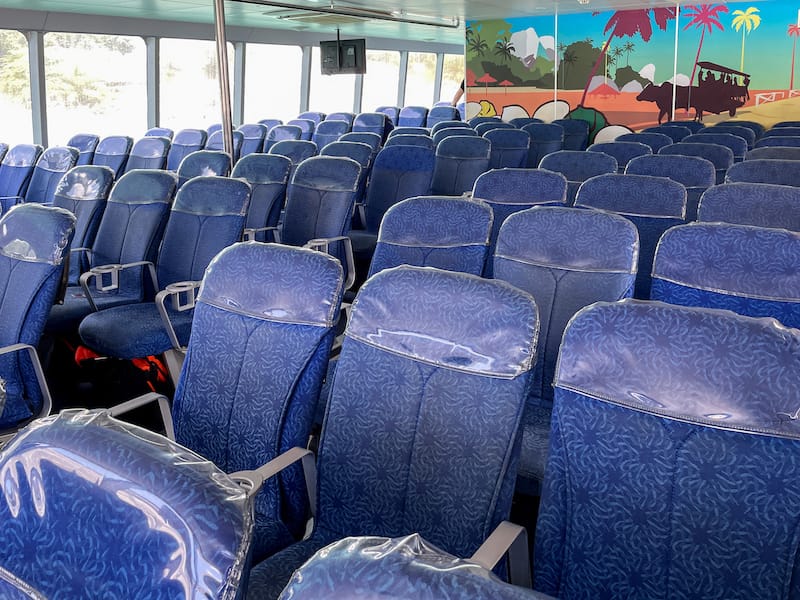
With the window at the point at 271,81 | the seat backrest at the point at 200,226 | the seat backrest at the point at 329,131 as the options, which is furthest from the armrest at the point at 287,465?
the window at the point at 271,81

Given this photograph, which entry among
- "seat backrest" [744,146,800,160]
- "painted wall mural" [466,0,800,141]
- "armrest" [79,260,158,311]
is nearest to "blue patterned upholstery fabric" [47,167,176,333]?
"armrest" [79,260,158,311]

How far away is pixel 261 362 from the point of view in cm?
190

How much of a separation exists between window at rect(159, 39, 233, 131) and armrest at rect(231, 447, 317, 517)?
10338 mm

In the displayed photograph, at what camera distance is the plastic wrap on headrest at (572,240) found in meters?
2.36

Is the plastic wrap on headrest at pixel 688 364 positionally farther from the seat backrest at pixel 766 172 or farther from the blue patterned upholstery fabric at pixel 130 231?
the seat backrest at pixel 766 172

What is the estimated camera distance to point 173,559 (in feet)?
2.47

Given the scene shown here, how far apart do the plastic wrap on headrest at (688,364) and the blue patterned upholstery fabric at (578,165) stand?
344 cm

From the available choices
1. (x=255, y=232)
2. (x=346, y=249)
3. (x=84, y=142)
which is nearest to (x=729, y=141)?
(x=346, y=249)

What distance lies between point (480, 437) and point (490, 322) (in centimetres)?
24

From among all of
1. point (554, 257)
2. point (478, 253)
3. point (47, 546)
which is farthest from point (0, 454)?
point (478, 253)

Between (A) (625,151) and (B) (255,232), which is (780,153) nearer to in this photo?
(A) (625,151)

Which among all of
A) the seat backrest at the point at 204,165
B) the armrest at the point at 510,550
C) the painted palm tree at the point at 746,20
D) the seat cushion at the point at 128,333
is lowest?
the seat cushion at the point at 128,333

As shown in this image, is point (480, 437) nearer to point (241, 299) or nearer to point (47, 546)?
point (241, 299)

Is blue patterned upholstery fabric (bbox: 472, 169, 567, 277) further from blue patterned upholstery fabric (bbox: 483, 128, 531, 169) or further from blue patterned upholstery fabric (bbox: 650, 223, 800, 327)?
blue patterned upholstery fabric (bbox: 483, 128, 531, 169)
